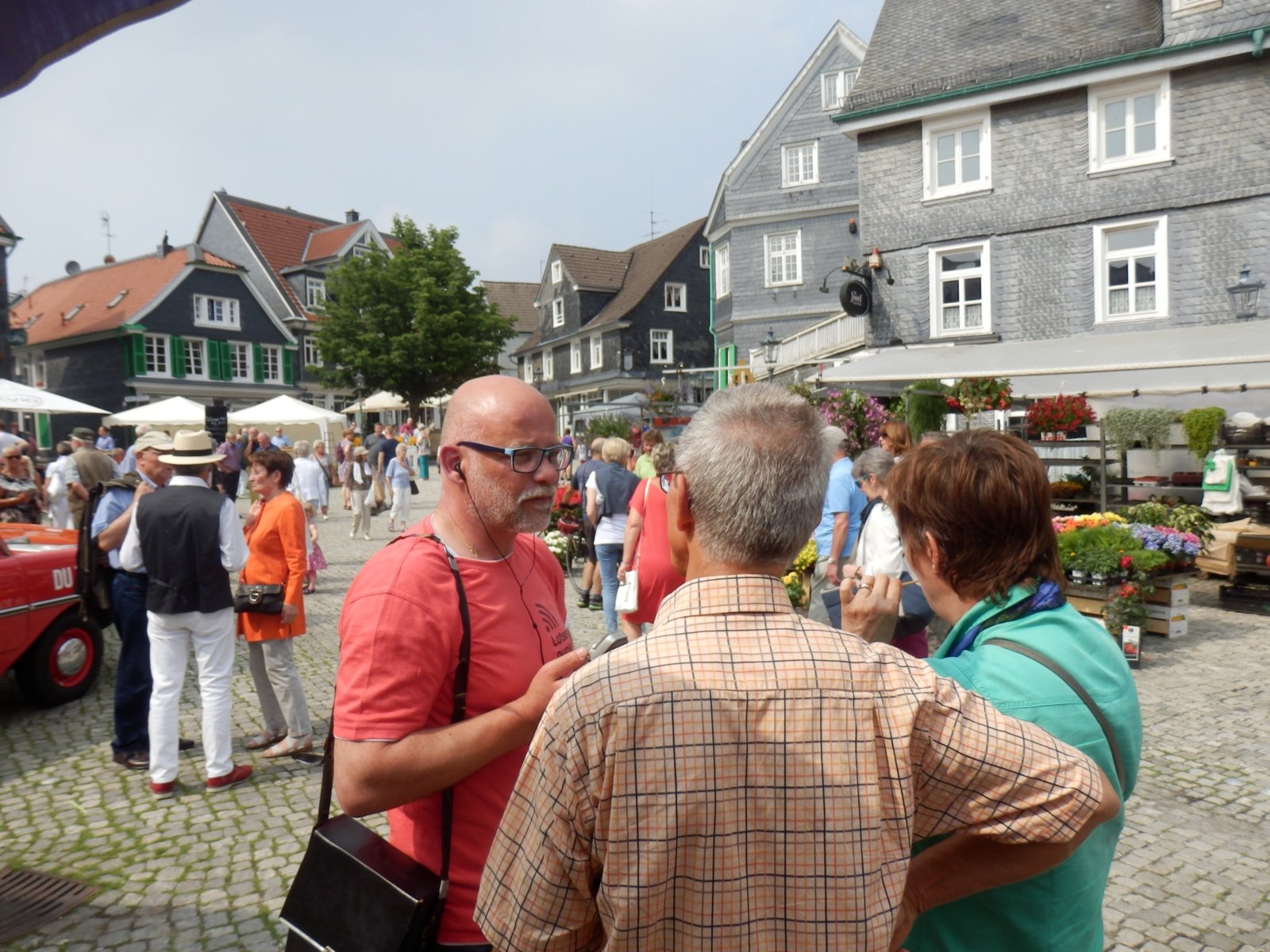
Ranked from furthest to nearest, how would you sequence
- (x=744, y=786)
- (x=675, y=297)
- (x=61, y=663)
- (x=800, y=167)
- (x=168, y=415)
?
(x=675, y=297), (x=800, y=167), (x=168, y=415), (x=61, y=663), (x=744, y=786)

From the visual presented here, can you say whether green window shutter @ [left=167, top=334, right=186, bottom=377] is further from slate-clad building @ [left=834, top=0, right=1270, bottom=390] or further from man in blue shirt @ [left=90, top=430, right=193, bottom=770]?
man in blue shirt @ [left=90, top=430, right=193, bottom=770]

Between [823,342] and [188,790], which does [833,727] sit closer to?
[188,790]

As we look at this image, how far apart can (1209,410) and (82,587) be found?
A: 1181 centimetres

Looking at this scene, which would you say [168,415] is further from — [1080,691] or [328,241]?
[328,241]

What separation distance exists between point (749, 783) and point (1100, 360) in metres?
12.0

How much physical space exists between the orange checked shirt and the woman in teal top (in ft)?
0.90

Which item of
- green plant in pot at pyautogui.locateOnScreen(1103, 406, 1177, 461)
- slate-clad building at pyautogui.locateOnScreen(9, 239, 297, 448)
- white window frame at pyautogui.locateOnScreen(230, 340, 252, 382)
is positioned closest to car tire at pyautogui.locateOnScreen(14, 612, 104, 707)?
green plant in pot at pyautogui.locateOnScreen(1103, 406, 1177, 461)

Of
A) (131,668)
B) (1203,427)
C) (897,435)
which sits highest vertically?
(897,435)

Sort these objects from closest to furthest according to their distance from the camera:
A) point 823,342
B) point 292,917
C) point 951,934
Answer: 1. point 951,934
2. point 292,917
3. point 823,342

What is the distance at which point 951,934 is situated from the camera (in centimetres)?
169

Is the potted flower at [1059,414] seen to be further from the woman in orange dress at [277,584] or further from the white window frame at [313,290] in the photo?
the white window frame at [313,290]

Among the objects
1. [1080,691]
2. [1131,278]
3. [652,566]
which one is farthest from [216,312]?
[1080,691]

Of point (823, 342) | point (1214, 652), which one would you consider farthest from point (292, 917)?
point (823, 342)

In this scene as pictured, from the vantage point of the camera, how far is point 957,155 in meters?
19.1
